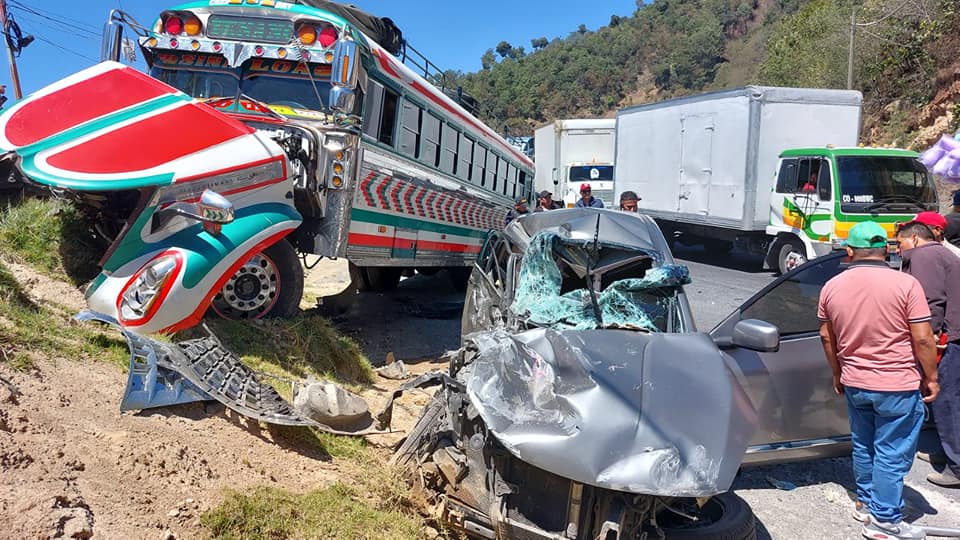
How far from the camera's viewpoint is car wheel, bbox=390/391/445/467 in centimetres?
355

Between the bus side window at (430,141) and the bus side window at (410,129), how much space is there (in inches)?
5.9

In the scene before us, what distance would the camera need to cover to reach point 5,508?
8.38 ft

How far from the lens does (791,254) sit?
39.3 feet

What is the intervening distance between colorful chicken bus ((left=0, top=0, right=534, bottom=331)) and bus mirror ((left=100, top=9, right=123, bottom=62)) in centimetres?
1

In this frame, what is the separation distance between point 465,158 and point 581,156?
11014mm

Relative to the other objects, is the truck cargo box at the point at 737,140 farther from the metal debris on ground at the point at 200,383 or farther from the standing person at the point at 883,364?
the metal debris on ground at the point at 200,383

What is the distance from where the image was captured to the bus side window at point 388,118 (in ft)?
24.0

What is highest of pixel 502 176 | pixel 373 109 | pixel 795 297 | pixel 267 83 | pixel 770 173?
pixel 770 173

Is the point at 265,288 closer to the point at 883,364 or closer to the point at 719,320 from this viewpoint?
the point at 883,364

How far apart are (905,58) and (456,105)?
20.5 metres

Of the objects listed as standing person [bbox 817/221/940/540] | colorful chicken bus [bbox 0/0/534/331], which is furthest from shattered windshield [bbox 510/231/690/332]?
colorful chicken bus [bbox 0/0/534/331]

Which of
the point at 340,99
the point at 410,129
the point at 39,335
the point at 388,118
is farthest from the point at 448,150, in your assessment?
the point at 39,335

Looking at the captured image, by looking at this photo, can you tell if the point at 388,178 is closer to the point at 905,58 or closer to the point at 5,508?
the point at 5,508

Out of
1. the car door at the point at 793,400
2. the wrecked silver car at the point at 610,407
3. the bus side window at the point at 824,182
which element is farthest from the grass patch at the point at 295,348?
the bus side window at the point at 824,182
